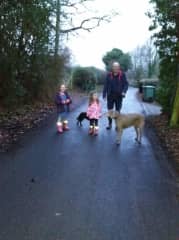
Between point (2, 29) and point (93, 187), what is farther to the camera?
point (2, 29)

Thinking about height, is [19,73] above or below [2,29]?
below

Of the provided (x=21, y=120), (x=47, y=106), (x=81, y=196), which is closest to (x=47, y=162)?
(x=81, y=196)

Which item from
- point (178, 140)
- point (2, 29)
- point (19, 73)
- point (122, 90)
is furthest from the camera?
point (19, 73)

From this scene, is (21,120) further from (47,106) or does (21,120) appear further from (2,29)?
(47,106)

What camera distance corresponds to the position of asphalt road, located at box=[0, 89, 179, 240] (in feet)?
17.1

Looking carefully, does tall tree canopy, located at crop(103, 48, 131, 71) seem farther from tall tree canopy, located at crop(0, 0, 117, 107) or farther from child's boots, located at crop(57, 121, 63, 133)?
child's boots, located at crop(57, 121, 63, 133)

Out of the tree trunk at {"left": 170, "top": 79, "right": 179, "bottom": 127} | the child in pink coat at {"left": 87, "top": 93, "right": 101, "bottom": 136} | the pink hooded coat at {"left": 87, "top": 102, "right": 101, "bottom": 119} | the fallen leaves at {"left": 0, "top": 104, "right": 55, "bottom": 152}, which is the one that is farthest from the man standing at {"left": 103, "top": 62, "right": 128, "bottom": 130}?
the fallen leaves at {"left": 0, "top": 104, "right": 55, "bottom": 152}

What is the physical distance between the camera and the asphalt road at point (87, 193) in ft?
17.1

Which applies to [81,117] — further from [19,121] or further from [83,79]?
[83,79]

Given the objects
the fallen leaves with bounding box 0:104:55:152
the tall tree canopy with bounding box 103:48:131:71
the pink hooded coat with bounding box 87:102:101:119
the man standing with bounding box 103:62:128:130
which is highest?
the tall tree canopy with bounding box 103:48:131:71

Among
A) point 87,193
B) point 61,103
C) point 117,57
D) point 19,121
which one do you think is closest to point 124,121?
point 61,103

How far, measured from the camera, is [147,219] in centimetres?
562

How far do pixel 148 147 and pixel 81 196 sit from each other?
15.2ft

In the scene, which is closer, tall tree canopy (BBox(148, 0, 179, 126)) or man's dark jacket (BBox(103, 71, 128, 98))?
man's dark jacket (BBox(103, 71, 128, 98))
